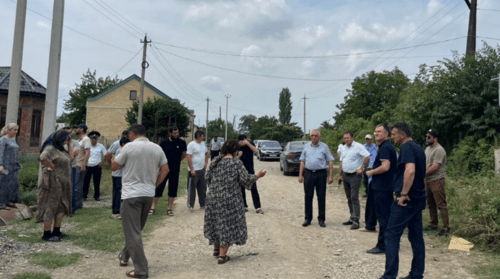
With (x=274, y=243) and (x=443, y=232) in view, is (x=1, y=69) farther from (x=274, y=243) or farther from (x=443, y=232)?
(x=443, y=232)

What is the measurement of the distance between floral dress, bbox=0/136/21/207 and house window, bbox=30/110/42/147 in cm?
1921

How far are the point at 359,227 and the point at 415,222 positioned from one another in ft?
10.4

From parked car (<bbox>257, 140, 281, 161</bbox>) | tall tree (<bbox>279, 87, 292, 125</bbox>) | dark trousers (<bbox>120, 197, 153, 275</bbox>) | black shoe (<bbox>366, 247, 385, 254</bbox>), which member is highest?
tall tree (<bbox>279, 87, 292, 125</bbox>)

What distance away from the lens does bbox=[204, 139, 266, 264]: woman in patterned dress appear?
562 centimetres

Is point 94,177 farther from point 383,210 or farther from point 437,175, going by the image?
point 437,175

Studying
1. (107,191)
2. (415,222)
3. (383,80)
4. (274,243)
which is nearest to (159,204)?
(107,191)

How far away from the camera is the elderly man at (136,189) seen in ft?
16.2

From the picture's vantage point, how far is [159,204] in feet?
34.4

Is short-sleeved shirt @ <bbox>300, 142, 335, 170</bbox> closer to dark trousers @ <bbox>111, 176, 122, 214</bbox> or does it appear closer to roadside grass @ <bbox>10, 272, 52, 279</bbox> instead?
dark trousers @ <bbox>111, 176, 122, 214</bbox>

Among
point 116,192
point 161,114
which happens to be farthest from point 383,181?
point 161,114

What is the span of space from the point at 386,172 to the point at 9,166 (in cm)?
704

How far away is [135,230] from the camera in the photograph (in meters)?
5.02

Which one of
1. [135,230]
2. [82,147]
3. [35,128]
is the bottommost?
[135,230]

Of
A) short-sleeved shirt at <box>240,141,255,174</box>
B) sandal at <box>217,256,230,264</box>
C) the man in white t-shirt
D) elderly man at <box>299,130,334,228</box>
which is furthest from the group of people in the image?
the man in white t-shirt
